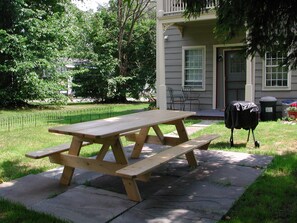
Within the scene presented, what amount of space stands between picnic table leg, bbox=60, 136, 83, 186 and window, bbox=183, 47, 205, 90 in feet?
29.4

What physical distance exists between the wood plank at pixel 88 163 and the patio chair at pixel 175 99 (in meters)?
8.63

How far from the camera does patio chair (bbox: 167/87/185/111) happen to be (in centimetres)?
1288

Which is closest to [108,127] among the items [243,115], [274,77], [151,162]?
[151,162]

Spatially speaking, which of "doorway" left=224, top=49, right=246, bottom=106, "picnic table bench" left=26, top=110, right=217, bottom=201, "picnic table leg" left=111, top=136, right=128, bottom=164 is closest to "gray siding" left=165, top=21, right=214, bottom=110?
"doorway" left=224, top=49, right=246, bottom=106

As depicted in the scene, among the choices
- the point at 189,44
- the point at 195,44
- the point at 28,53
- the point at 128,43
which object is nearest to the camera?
the point at 195,44

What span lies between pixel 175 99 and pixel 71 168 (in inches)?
355

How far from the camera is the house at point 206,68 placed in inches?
448

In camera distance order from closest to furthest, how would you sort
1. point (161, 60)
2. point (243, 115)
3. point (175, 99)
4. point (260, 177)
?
point (260, 177), point (243, 115), point (161, 60), point (175, 99)

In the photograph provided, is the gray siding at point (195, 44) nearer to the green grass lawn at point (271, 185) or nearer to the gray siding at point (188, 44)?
the gray siding at point (188, 44)

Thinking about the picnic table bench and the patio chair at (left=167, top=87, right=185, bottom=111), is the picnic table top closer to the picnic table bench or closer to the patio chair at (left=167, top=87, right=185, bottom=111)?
the picnic table bench

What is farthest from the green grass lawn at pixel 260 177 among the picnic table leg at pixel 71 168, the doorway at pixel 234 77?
the doorway at pixel 234 77

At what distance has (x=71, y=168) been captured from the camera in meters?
4.52

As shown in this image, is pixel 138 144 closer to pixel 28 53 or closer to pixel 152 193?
pixel 152 193

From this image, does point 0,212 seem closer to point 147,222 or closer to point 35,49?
point 147,222
